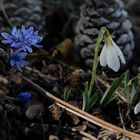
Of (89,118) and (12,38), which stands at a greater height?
(12,38)

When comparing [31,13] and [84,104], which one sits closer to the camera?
[84,104]

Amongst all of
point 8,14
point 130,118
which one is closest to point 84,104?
point 130,118

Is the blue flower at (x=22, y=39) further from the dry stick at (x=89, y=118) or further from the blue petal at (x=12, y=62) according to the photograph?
the dry stick at (x=89, y=118)

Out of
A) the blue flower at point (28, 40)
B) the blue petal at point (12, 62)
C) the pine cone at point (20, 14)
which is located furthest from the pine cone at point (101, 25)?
the blue petal at point (12, 62)

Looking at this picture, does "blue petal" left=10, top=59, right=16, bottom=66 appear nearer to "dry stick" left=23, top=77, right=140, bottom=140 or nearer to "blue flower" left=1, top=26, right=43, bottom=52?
"blue flower" left=1, top=26, right=43, bottom=52

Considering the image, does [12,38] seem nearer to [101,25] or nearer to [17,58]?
[17,58]

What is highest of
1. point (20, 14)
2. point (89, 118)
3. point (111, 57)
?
point (20, 14)

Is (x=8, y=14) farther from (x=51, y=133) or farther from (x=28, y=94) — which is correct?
(x=51, y=133)

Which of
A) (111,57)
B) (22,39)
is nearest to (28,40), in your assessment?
(22,39)
